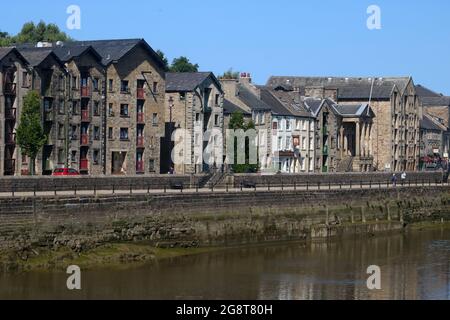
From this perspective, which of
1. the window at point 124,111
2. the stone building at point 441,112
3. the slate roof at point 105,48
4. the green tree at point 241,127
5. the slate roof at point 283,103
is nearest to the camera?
the slate roof at point 105,48

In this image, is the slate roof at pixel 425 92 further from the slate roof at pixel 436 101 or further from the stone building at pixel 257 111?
the stone building at pixel 257 111

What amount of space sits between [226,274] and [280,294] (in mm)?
6901

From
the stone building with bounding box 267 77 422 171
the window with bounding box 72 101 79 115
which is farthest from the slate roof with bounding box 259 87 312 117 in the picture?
the window with bounding box 72 101 79 115

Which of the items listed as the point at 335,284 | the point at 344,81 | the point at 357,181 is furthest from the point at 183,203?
the point at 344,81

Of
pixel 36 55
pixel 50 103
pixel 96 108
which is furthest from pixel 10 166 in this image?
pixel 96 108

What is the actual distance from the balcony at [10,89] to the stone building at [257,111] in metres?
31.0

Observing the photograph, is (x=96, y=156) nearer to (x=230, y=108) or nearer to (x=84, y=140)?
(x=84, y=140)

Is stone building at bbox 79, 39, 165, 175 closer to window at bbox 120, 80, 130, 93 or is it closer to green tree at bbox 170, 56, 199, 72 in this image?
window at bbox 120, 80, 130, 93

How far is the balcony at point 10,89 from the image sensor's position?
284 ft

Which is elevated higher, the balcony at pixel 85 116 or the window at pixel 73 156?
the balcony at pixel 85 116

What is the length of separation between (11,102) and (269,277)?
35476 millimetres

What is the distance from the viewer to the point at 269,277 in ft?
197

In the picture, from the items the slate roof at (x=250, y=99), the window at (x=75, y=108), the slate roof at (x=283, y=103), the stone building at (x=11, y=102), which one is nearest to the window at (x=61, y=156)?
the window at (x=75, y=108)

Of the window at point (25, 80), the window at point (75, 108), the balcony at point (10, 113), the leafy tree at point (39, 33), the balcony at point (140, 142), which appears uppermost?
the leafy tree at point (39, 33)
